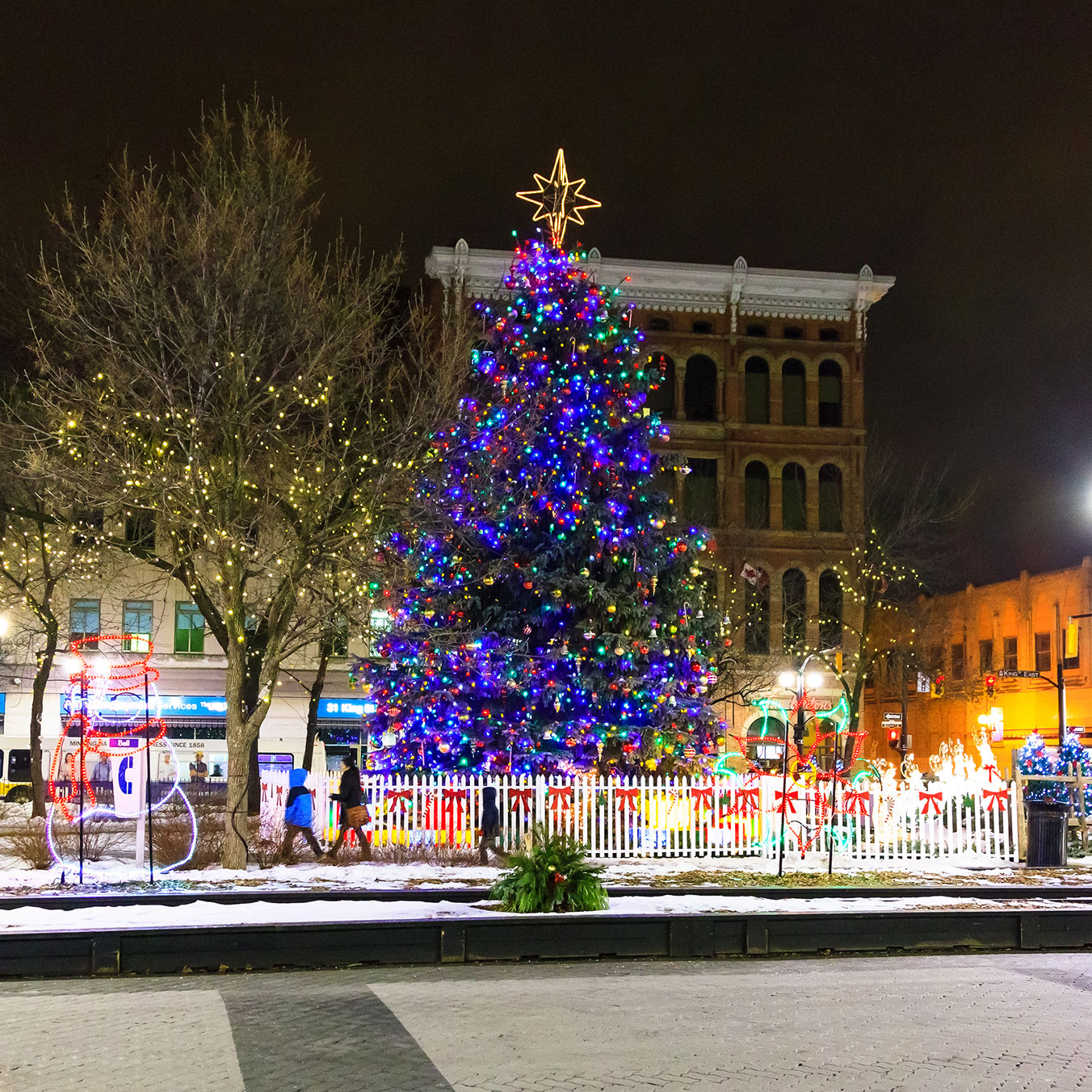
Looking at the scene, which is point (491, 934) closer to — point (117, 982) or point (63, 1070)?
point (117, 982)

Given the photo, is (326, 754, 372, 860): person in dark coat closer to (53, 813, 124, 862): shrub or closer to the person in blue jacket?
the person in blue jacket

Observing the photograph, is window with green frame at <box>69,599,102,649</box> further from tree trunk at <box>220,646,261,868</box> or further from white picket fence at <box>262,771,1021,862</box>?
tree trunk at <box>220,646,261,868</box>

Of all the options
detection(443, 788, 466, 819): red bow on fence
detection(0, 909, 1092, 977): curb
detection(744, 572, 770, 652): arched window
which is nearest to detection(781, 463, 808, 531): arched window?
detection(744, 572, 770, 652): arched window

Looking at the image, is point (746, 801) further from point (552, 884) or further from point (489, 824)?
point (552, 884)

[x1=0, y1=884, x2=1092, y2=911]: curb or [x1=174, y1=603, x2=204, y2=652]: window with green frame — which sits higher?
[x1=174, y1=603, x2=204, y2=652]: window with green frame

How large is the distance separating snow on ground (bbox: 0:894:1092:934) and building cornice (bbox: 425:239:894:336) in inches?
1224

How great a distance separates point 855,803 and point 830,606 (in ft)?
81.7

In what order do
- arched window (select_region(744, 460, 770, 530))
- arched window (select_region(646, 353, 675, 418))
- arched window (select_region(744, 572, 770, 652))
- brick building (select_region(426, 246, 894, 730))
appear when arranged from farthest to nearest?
arched window (select_region(646, 353, 675, 418)), arched window (select_region(744, 460, 770, 530)), brick building (select_region(426, 246, 894, 730)), arched window (select_region(744, 572, 770, 652))

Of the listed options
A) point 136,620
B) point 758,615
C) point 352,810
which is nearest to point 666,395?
point 758,615

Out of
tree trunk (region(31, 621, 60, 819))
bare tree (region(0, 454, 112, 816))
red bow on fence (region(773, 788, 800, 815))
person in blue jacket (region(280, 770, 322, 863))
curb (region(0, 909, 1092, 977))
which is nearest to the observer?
curb (region(0, 909, 1092, 977))

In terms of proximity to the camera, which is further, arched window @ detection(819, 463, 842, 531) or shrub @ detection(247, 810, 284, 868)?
arched window @ detection(819, 463, 842, 531)

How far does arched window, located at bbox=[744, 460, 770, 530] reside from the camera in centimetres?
4522

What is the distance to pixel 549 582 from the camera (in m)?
22.5

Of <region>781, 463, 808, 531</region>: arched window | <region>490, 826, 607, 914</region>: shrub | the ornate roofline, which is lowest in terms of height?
<region>490, 826, 607, 914</region>: shrub
